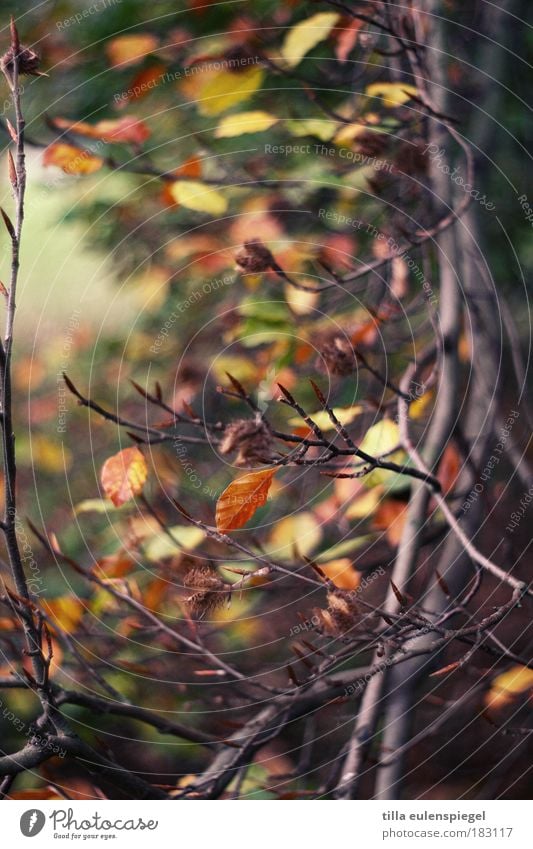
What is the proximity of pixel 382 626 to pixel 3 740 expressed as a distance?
26 centimetres

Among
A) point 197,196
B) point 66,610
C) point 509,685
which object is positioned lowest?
point 509,685

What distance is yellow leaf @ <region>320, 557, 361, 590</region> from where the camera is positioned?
1.95 ft

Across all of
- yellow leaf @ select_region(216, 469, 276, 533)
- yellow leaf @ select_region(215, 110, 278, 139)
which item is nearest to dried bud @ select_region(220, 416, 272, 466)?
yellow leaf @ select_region(216, 469, 276, 533)

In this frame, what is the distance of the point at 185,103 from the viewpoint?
0.63 meters

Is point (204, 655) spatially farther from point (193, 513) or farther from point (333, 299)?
point (333, 299)

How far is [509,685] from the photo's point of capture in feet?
1.97

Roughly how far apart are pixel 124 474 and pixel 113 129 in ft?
0.83

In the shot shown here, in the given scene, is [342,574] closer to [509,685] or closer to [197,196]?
[509,685]

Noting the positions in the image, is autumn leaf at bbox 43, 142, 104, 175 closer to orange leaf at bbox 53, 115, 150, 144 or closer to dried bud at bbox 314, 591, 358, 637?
orange leaf at bbox 53, 115, 150, 144

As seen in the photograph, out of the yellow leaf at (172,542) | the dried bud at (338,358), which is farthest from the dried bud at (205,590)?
the dried bud at (338,358)

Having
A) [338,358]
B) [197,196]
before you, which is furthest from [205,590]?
[197,196]

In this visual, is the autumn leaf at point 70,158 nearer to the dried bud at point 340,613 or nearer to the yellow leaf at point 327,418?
the yellow leaf at point 327,418

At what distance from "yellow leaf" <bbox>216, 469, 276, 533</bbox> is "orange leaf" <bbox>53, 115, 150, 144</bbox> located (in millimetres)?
288
